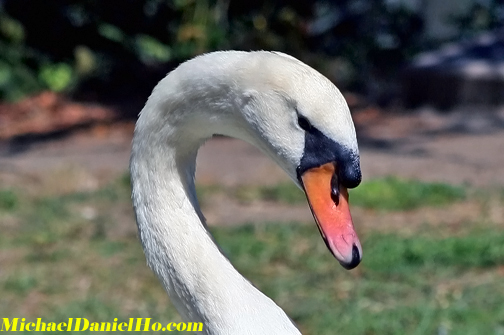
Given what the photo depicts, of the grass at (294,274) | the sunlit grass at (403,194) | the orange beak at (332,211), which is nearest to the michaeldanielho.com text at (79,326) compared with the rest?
the grass at (294,274)

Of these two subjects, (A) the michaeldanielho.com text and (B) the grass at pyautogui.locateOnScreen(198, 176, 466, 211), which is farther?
(B) the grass at pyautogui.locateOnScreen(198, 176, 466, 211)

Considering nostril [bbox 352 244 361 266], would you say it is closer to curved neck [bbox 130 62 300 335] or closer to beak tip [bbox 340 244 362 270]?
beak tip [bbox 340 244 362 270]

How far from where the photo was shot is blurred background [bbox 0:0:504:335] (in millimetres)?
4258

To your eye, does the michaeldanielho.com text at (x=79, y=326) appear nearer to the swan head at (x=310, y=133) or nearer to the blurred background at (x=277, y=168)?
the blurred background at (x=277, y=168)

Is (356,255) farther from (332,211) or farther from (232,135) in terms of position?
(232,135)

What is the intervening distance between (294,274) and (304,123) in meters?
2.86

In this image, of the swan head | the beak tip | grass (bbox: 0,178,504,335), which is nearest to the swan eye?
the swan head

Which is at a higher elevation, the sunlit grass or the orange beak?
the orange beak

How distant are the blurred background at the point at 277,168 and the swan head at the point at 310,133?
2.05 m

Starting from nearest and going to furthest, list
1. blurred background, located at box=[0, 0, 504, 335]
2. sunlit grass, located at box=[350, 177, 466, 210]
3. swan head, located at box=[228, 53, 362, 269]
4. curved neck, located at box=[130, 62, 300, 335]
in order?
swan head, located at box=[228, 53, 362, 269] < curved neck, located at box=[130, 62, 300, 335] < blurred background, located at box=[0, 0, 504, 335] < sunlit grass, located at box=[350, 177, 466, 210]

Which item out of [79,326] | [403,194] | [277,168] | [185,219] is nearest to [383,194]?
[403,194]

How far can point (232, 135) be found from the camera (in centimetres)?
198

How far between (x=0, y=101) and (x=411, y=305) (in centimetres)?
850

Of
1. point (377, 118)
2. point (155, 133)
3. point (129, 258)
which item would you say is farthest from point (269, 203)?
point (155, 133)
